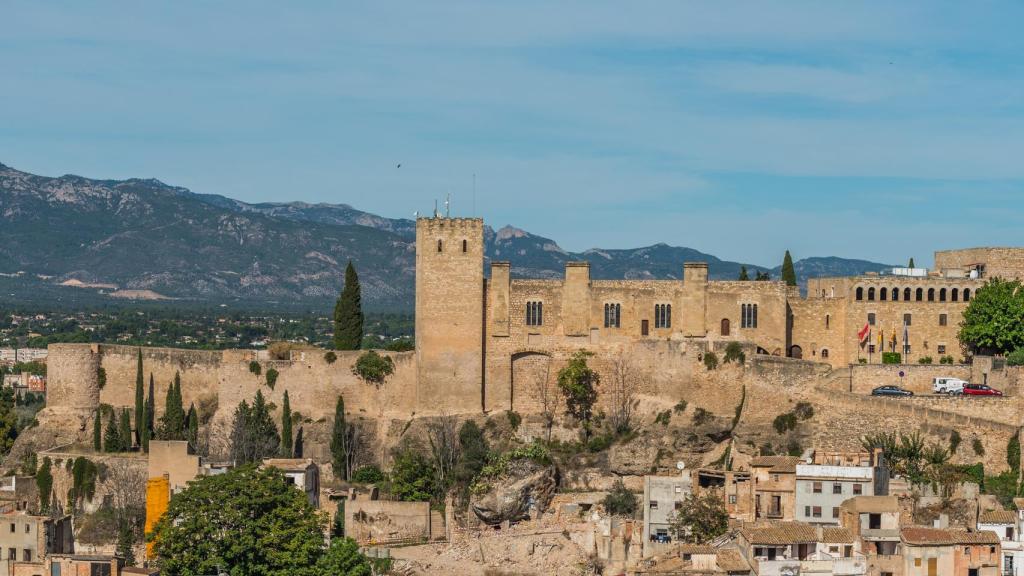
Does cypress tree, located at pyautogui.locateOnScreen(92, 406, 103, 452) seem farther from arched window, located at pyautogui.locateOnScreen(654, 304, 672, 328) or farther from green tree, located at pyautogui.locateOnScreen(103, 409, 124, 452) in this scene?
arched window, located at pyautogui.locateOnScreen(654, 304, 672, 328)

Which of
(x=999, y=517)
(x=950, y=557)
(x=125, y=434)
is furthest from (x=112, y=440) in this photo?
(x=950, y=557)

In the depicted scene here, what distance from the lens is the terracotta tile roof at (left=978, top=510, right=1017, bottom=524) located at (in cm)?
5300

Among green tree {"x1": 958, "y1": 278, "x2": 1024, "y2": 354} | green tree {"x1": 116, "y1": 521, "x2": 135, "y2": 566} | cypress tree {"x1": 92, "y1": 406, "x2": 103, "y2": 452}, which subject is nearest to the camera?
green tree {"x1": 116, "y1": 521, "x2": 135, "y2": 566}

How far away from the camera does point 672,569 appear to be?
4988 centimetres

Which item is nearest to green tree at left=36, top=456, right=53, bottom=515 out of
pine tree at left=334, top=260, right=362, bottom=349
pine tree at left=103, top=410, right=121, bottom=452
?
pine tree at left=103, top=410, right=121, bottom=452

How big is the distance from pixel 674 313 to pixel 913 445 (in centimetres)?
1301

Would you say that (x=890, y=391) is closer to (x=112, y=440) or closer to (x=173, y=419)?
(x=173, y=419)

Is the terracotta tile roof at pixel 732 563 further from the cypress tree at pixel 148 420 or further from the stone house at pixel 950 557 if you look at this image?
the cypress tree at pixel 148 420

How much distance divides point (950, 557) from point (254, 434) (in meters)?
29.8

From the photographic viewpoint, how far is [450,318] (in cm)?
6912

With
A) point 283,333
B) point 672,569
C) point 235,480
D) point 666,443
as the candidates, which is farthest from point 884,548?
point 283,333

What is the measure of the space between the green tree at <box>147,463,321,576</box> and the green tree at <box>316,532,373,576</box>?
271 millimetres

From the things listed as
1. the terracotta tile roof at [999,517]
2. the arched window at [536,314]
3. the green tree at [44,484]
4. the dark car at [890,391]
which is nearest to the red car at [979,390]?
the dark car at [890,391]

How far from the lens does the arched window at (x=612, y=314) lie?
229 feet
